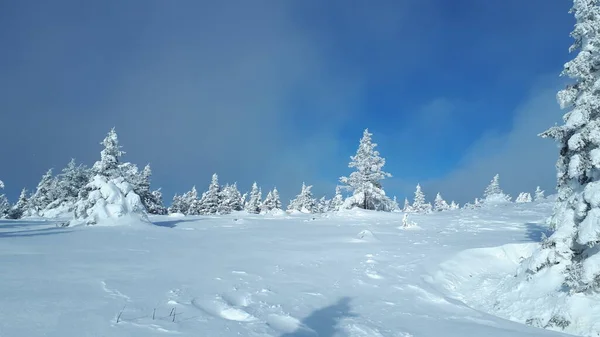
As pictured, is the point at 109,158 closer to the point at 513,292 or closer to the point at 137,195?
the point at 137,195

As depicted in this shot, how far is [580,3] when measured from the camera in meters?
11.2

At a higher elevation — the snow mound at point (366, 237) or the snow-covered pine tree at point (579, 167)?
the snow-covered pine tree at point (579, 167)

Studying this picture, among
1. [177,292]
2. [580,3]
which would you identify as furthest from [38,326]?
[580,3]

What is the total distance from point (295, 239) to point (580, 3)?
50.0 ft

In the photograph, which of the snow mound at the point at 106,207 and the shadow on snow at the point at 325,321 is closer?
the shadow on snow at the point at 325,321

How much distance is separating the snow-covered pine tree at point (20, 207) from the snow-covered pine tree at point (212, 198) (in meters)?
26.8

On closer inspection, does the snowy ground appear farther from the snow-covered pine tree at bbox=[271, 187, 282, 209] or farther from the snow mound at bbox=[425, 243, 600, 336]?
the snow-covered pine tree at bbox=[271, 187, 282, 209]

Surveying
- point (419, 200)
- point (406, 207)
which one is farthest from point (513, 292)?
point (406, 207)

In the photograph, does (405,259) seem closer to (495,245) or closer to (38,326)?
(495,245)

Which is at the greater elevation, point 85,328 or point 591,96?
point 591,96

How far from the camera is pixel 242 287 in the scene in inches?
363

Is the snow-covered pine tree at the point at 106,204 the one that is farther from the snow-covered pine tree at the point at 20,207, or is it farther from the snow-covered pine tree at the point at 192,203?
the snow-covered pine tree at the point at 192,203

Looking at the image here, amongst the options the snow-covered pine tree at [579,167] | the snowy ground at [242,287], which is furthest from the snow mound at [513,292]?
the snow-covered pine tree at [579,167]

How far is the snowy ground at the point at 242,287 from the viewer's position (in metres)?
6.08
